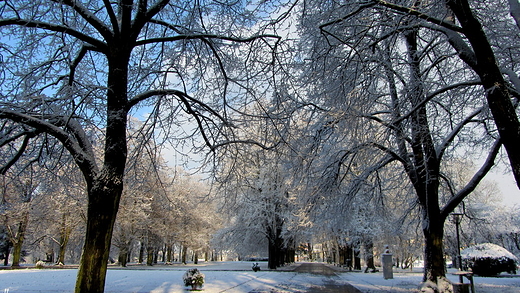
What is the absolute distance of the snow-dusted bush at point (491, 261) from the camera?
18.7 metres

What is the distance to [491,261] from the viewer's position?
1877 centimetres

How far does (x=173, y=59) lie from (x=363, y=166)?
826 centimetres

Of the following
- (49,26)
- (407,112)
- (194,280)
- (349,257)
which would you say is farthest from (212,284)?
(349,257)

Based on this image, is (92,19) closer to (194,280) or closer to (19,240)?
(194,280)

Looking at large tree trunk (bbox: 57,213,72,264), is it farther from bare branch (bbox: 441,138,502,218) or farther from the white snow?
the white snow

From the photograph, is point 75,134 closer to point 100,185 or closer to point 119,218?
point 100,185

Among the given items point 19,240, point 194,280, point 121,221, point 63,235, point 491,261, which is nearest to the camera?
point 194,280

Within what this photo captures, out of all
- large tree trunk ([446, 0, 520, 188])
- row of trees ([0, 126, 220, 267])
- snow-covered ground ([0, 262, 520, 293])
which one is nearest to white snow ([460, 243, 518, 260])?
snow-covered ground ([0, 262, 520, 293])

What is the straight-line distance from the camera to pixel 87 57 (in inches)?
381

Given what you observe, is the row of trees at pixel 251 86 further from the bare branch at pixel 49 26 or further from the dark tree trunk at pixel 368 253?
the dark tree trunk at pixel 368 253

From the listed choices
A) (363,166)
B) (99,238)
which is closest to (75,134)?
(99,238)

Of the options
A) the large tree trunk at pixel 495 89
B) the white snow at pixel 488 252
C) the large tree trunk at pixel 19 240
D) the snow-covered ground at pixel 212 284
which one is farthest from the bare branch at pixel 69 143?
the large tree trunk at pixel 19 240

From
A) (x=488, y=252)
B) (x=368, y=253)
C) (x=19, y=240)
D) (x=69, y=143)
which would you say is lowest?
(x=368, y=253)

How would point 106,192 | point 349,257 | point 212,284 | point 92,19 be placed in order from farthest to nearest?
point 349,257 < point 212,284 < point 92,19 < point 106,192
